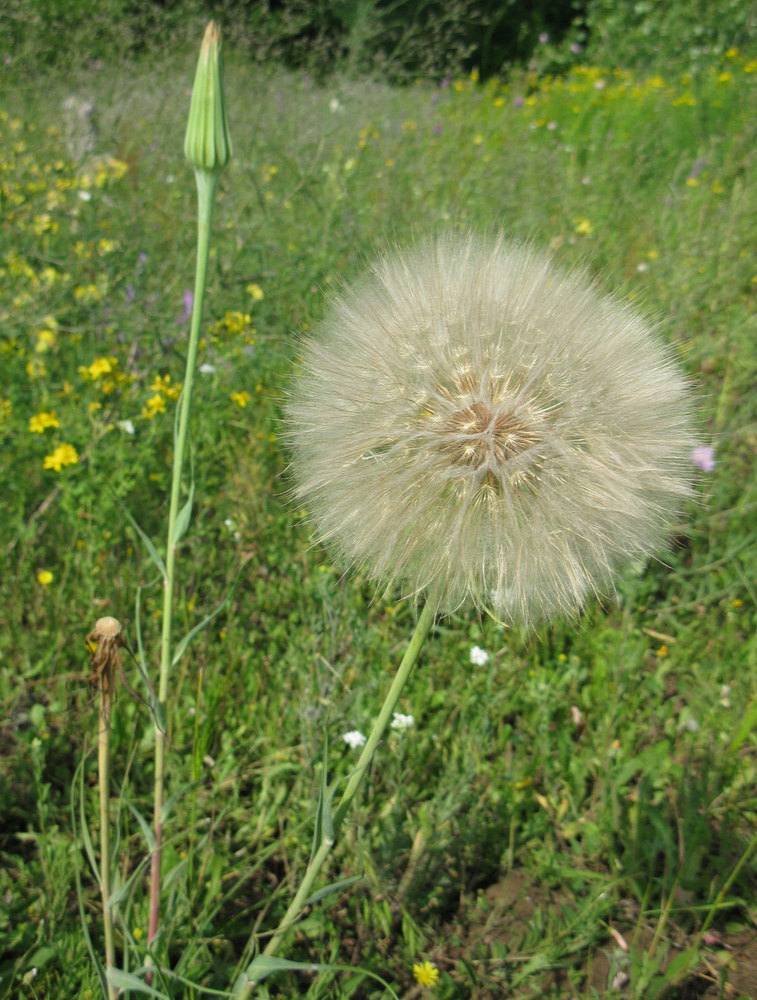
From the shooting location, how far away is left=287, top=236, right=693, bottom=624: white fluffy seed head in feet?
3.21

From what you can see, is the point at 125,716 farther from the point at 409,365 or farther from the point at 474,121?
the point at 474,121

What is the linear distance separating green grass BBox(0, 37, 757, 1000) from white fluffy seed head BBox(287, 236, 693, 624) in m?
0.19

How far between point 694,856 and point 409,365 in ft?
4.05

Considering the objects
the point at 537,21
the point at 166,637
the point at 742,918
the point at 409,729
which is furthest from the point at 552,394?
the point at 537,21

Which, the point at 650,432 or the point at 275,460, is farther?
the point at 275,460

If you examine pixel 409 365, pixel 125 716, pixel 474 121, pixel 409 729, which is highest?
pixel 474 121

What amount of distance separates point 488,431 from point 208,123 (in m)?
0.61

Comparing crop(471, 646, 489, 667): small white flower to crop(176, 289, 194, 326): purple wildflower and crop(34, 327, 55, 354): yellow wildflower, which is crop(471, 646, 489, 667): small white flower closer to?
crop(176, 289, 194, 326): purple wildflower

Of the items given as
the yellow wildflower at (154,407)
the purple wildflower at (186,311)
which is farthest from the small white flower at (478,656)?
the purple wildflower at (186,311)

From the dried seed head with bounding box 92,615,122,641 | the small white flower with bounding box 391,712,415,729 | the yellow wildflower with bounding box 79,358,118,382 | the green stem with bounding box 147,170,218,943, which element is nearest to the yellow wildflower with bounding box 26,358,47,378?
Result: the yellow wildflower with bounding box 79,358,118,382

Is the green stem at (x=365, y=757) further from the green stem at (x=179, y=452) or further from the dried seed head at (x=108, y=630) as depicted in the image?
the dried seed head at (x=108, y=630)

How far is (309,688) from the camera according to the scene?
5.71ft

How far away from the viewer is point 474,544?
3.17 ft

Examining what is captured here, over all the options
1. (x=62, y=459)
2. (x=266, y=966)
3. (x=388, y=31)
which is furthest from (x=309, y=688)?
(x=388, y=31)
